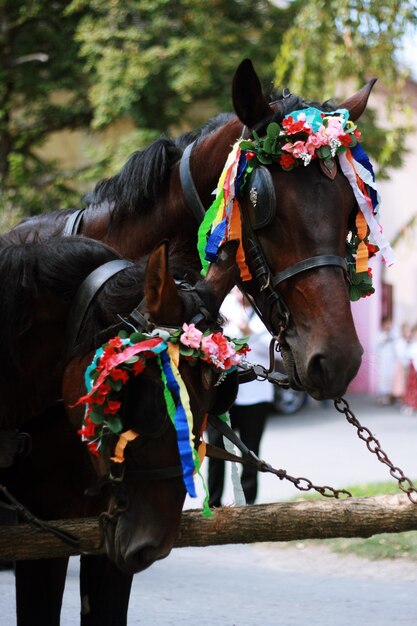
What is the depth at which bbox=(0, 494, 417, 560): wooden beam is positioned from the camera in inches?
126

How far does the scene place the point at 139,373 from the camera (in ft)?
9.39

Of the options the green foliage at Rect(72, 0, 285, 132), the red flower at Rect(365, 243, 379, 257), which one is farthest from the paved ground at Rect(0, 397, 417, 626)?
the green foliage at Rect(72, 0, 285, 132)

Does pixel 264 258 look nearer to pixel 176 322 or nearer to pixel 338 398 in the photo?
pixel 338 398

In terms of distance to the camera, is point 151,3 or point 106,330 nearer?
point 106,330

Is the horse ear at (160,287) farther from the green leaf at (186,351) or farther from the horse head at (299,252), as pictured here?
the horse head at (299,252)

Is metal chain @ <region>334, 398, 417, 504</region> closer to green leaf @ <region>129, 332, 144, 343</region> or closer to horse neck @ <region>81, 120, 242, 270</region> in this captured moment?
horse neck @ <region>81, 120, 242, 270</region>

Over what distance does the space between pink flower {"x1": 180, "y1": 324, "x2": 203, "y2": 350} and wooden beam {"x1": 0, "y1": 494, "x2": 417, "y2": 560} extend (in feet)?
2.33

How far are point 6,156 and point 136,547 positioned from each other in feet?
47.2

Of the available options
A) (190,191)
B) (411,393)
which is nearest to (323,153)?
(190,191)

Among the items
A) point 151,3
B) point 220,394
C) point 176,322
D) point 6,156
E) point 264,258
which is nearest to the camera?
point 176,322

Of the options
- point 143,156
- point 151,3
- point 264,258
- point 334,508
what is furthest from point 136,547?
point 151,3

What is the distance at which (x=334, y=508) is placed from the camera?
3678 mm

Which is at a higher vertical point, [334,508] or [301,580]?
[334,508]

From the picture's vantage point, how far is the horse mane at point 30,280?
9.95 ft
